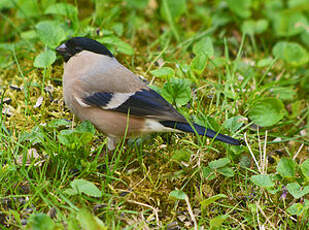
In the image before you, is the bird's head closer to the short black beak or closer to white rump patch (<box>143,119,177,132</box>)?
the short black beak

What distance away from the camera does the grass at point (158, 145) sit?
2.25 m

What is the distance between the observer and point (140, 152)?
255 cm

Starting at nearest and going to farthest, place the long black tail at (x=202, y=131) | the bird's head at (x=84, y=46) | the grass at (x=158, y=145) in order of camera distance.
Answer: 1. the grass at (x=158, y=145)
2. the long black tail at (x=202, y=131)
3. the bird's head at (x=84, y=46)

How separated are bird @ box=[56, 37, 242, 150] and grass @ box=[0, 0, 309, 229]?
126 mm

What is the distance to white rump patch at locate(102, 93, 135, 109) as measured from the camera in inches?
99.6

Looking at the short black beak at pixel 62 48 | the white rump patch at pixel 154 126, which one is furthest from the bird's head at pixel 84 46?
the white rump patch at pixel 154 126

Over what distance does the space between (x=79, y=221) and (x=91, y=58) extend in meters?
1.22

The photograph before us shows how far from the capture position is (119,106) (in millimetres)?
2529

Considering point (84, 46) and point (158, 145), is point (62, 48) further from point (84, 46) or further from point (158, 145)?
point (158, 145)

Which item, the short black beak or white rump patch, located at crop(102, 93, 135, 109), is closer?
white rump patch, located at crop(102, 93, 135, 109)

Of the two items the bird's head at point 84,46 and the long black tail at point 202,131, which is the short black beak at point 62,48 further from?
the long black tail at point 202,131

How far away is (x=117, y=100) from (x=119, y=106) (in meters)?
0.05

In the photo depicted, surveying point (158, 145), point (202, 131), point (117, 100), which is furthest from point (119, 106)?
point (202, 131)

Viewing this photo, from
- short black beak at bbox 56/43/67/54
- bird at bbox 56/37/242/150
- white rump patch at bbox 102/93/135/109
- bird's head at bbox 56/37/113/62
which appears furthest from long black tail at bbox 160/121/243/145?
short black beak at bbox 56/43/67/54
